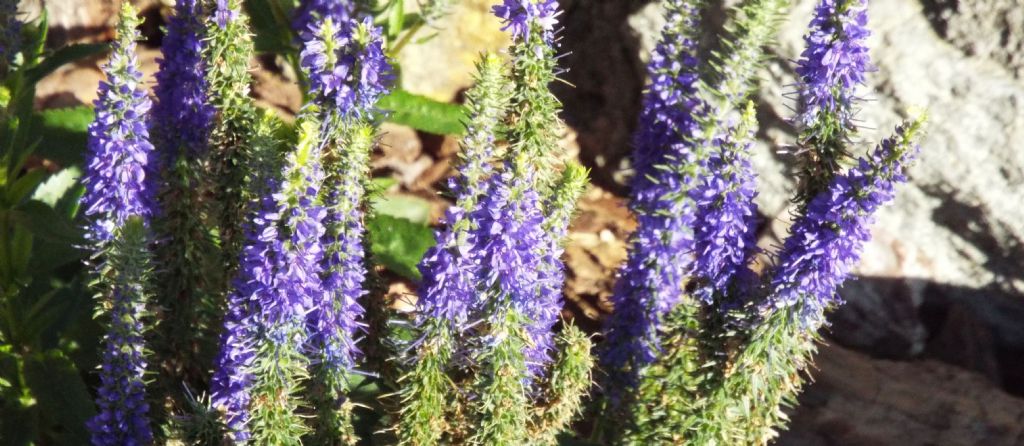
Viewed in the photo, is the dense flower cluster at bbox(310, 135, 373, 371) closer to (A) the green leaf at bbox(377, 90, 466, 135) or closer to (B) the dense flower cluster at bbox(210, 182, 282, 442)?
(B) the dense flower cluster at bbox(210, 182, 282, 442)

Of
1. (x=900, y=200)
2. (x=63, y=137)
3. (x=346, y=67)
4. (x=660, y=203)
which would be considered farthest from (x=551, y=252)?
(x=900, y=200)

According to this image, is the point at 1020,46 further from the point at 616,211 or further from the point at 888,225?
the point at 616,211

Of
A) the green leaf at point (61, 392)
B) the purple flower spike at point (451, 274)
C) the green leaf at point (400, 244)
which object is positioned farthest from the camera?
the green leaf at point (400, 244)

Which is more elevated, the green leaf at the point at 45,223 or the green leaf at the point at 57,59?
the green leaf at the point at 57,59

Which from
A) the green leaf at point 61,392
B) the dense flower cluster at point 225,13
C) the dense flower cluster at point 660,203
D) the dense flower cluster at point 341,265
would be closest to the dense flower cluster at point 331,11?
the dense flower cluster at point 225,13

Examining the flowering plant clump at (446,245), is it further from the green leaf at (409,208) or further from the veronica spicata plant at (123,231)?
the green leaf at (409,208)

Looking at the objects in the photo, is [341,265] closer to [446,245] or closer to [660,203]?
[446,245]

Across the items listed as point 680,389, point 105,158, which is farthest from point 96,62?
point 680,389
